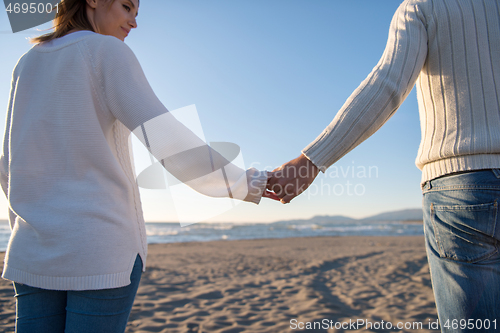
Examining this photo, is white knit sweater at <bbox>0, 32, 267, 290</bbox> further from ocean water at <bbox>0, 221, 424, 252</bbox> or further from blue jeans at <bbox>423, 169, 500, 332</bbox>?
ocean water at <bbox>0, 221, 424, 252</bbox>

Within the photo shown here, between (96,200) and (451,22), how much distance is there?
1.49 meters

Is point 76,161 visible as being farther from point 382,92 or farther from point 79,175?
point 382,92

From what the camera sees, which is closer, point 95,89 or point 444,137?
point 95,89

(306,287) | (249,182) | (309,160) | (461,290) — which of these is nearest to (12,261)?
(249,182)

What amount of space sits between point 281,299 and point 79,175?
4025 mm

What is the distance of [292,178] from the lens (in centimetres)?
162

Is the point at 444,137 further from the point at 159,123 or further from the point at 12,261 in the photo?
the point at 12,261

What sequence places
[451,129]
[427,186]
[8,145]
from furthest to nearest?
[427,186] → [451,129] → [8,145]

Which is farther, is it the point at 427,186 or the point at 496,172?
the point at 427,186

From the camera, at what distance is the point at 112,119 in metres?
1.07

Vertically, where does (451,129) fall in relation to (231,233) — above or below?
above

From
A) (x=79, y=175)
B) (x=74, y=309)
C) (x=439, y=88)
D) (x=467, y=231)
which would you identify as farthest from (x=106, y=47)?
(x=467, y=231)

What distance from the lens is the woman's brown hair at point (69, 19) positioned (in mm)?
1147

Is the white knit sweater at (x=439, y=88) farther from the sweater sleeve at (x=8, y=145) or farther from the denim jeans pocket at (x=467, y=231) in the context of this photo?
the sweater sleeve at (x=8, y=145)
